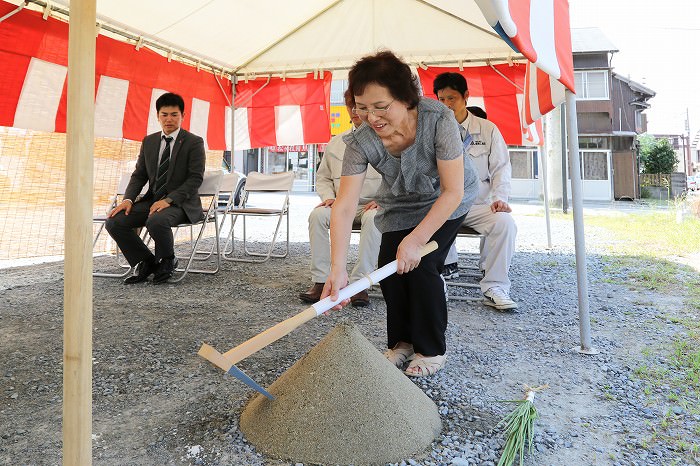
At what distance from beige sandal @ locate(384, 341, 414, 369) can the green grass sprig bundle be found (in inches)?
22.4

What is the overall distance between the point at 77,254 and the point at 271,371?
118 centimetres

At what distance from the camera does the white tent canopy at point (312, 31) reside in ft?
14.4

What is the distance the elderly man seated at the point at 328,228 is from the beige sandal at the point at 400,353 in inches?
43.2

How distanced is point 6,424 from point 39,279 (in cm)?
270

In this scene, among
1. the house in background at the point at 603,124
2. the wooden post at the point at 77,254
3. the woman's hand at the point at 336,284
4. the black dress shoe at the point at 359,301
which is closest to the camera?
the wooden post at the point at 77,254

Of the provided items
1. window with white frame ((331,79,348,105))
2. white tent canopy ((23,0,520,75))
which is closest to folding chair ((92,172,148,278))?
white tent canopy ((23,0,520,75))

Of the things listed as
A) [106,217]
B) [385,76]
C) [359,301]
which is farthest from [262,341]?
[106,217]

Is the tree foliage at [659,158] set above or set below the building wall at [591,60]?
below

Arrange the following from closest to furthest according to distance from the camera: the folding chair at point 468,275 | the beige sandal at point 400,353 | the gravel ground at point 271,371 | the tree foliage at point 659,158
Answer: the gravel ground at point 271,371 < the beige sandal at point 400,353 < the folding chair at point 468,275 < the tree foliage at point 659,158

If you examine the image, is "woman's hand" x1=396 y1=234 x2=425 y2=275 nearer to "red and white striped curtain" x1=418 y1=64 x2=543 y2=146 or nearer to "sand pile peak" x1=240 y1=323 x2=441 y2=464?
"sand pile peak" x1=240 y1=323 x2=441 y2=464

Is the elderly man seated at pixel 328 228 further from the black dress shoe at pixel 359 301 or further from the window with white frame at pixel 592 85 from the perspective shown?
the window with white frame at pixel 592 85

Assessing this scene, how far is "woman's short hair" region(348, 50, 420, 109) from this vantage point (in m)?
1.61

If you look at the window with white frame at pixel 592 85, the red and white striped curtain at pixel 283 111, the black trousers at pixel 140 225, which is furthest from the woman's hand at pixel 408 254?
the window with white frame at pixel 592 85

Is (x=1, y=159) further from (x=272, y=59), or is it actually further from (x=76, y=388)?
(x=76, y=388)
